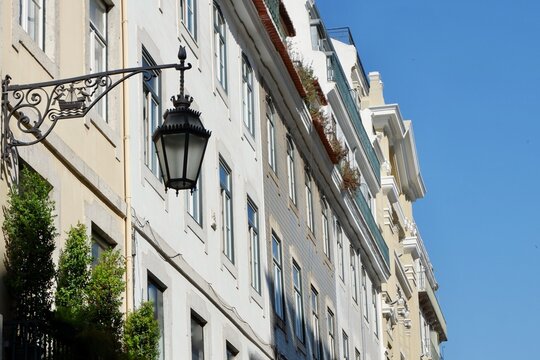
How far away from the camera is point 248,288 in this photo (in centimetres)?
2672

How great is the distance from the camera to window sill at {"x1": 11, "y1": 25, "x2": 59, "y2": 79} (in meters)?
16.2

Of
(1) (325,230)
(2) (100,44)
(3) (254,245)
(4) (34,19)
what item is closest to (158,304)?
(2) (100,44)

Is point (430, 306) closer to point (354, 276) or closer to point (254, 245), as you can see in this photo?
point (354, 276)

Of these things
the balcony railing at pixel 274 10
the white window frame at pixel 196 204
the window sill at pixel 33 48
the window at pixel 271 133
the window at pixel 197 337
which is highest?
the balcony railing at pixel 274 10

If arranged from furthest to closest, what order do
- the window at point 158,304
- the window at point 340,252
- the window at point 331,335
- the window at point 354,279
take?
the window at point 354,279
the window at point 340,252
the window at point 331,335
the window at point 158,304

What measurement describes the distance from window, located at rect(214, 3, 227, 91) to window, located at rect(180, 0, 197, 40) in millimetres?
1236

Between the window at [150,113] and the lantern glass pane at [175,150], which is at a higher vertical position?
the window at [150,113]

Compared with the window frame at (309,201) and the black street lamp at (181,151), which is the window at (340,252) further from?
the black street lamp at (181,151)

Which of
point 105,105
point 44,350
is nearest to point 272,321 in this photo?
point 105,105

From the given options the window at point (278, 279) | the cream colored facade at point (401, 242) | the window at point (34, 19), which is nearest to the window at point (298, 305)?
the window at point (278, 279)

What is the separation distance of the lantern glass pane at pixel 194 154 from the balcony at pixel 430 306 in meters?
48.3

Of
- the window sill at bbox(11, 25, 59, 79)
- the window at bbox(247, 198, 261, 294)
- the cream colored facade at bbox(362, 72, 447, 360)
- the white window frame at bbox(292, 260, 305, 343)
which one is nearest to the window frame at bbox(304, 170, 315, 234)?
the white window frame at bbox(292, 260, 305, 343)

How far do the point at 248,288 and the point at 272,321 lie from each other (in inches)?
81.5

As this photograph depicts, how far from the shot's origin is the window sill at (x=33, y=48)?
1622 centimetres
